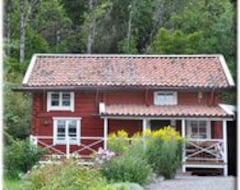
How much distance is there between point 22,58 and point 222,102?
5685mm

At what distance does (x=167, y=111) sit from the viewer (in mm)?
11656

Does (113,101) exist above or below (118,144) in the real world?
above

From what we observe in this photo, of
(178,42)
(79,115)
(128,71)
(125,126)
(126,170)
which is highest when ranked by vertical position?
(178,42)

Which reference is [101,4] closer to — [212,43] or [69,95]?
[212,43]

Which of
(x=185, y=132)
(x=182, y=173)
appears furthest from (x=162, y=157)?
(x=185, y=132)

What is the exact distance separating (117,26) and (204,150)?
9.19 metres

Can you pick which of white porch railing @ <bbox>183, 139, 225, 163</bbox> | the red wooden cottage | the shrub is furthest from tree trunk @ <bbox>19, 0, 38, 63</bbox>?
the shrub

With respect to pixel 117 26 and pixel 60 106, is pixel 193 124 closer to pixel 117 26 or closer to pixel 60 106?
pixel 60 106

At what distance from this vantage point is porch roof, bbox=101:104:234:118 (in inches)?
448

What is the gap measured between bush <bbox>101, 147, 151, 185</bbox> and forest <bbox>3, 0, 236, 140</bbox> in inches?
311

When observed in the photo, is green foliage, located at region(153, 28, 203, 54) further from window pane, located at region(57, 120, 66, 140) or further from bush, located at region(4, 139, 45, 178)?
bush, located at region(4, 139, 45, 178)

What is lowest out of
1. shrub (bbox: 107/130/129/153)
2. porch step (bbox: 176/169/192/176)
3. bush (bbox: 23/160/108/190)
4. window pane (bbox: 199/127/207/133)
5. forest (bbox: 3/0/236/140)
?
porch step (bbox: 176/169/192/176)

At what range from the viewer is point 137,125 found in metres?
12.0

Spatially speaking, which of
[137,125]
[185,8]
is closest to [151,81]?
[137,125]
